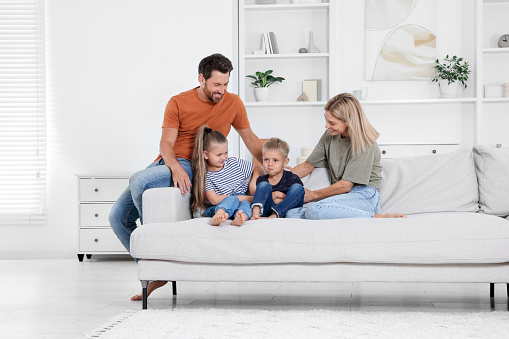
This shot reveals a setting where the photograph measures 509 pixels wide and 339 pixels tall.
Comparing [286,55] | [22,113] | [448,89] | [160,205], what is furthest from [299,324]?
[22,113]

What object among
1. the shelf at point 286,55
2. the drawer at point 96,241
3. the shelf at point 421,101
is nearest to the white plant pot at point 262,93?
the shelf at point 286,55

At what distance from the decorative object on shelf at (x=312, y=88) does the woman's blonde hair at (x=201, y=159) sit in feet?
7.49

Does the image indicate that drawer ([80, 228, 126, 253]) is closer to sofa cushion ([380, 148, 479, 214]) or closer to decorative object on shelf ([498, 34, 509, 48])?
sofa cushion ([380, 148, 479, 214])

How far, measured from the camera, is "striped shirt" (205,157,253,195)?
3250 mm

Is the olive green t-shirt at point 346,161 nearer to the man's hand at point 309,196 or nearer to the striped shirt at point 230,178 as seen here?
the man's hand at point 309,196

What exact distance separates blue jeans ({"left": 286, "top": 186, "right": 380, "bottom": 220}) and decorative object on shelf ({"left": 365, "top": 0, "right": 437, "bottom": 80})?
2.44 metres

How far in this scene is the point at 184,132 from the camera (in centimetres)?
347

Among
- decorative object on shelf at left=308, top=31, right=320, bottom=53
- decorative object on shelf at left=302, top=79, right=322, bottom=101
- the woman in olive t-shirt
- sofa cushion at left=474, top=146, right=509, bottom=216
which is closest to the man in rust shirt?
the woman in olive t-shirt

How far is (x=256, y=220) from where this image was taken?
9.39ft

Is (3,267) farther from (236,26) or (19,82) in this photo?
(236,26)

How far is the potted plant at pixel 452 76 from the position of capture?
5246mm

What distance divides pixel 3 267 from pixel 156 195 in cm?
229

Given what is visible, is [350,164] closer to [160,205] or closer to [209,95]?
[209,95]

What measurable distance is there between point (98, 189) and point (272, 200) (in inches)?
89.1
